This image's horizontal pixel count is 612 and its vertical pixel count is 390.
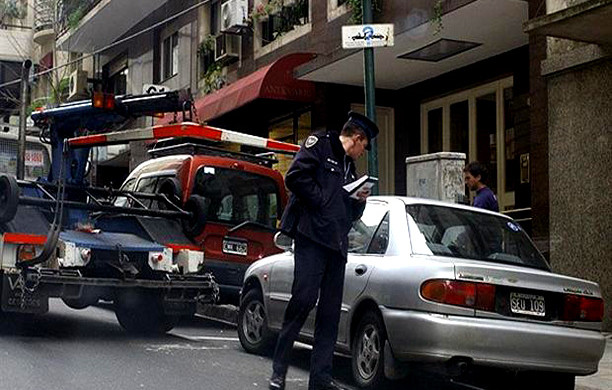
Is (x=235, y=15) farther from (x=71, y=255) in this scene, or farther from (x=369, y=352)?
(x=369, y=352)

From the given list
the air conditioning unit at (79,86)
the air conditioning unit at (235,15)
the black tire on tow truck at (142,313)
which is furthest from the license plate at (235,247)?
the air conditioning unit at (79,86)

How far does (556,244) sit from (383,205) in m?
5.05

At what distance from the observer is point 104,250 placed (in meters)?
9.34

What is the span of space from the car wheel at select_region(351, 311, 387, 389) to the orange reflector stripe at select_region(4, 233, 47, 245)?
11.4ft

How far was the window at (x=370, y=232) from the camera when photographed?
7.54 m

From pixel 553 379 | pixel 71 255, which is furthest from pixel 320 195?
pixel 71 255

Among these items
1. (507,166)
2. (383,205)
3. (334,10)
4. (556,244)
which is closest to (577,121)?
(556,244)

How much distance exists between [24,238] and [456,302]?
4442 millimetres

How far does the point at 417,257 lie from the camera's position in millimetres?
6957

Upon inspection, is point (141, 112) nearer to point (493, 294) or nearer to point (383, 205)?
point (383, 205)

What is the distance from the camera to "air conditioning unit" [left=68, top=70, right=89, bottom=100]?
101ft

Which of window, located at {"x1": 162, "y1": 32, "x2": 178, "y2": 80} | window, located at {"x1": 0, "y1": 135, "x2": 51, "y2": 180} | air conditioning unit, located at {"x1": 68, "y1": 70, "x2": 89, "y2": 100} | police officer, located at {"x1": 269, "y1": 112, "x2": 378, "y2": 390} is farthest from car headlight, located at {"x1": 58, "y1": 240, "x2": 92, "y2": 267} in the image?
air conditioning unit, located at {"x1": 68, "y1": 70, "x2": 89, "y2": 100}

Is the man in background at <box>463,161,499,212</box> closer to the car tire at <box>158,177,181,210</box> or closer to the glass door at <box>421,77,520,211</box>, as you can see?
the car tire at <box>158,177,181,210</box>

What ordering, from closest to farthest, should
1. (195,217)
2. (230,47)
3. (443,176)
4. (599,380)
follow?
(599,380), (195,217), (443,176), (230,47)
